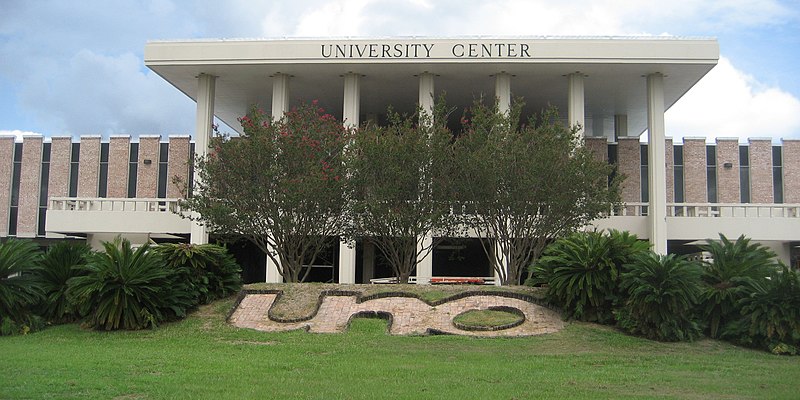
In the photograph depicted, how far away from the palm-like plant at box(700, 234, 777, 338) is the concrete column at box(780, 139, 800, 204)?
28.2m

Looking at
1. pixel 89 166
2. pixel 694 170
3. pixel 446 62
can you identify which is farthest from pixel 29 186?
pixel 694 170

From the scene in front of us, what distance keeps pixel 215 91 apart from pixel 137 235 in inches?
309

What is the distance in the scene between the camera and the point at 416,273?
36.0m

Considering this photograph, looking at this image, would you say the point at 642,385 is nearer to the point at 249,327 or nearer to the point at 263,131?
the point at 249,327

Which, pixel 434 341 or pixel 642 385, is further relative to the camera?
pixel 434 341

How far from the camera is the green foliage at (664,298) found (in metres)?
17.1

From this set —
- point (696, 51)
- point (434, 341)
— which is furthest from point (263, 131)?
point (696, 51)

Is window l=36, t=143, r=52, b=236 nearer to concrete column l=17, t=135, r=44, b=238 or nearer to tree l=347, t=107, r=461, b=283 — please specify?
concrete column l=17, t=135, r=44, b=238

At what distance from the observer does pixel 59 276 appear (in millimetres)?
20359

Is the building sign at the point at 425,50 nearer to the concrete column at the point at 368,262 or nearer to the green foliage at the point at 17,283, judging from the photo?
the concrete column at the point at 368,262

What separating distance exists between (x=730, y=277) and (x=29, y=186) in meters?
40.9

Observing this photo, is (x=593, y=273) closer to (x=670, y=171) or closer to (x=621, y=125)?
(x=670, y=171)

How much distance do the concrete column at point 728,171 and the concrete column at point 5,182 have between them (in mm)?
39171

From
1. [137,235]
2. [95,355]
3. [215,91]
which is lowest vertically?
[95,355]
